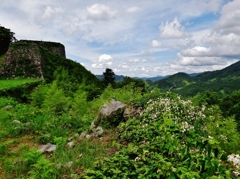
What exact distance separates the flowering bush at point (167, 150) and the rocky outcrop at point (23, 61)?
87.9ft

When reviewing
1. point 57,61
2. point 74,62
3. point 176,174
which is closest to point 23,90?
point 57,61

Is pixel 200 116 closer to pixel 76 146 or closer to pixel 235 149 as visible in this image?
pixel 235 149

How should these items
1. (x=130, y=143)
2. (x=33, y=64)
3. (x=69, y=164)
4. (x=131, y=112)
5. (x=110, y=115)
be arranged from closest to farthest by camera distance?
1. (x=69, y=164)
2. (x=130, y=143)
3. (x=131, y=112)
4. (x=110, y=115)
5. (x=33, y=64)

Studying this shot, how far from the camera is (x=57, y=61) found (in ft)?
120

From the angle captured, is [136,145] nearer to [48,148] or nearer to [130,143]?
[130,143]

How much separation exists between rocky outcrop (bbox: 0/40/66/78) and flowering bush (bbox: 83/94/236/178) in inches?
1054

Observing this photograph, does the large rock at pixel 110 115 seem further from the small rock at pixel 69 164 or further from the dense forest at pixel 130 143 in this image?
the small rock at pixel 69 164

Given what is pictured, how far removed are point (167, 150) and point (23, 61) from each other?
3267cm

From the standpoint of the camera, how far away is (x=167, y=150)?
491cm

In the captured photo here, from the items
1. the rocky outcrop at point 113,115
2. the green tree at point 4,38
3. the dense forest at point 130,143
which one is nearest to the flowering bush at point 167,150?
the dense forest at point 130,143

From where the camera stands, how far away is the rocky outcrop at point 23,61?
105ft

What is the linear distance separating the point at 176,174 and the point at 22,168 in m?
4.26

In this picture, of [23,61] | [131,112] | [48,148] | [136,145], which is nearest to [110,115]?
[131,112]

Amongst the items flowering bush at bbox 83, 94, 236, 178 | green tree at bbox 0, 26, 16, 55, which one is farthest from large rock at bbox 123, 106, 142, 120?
green tree at bbox 0, 26, 16, 55
